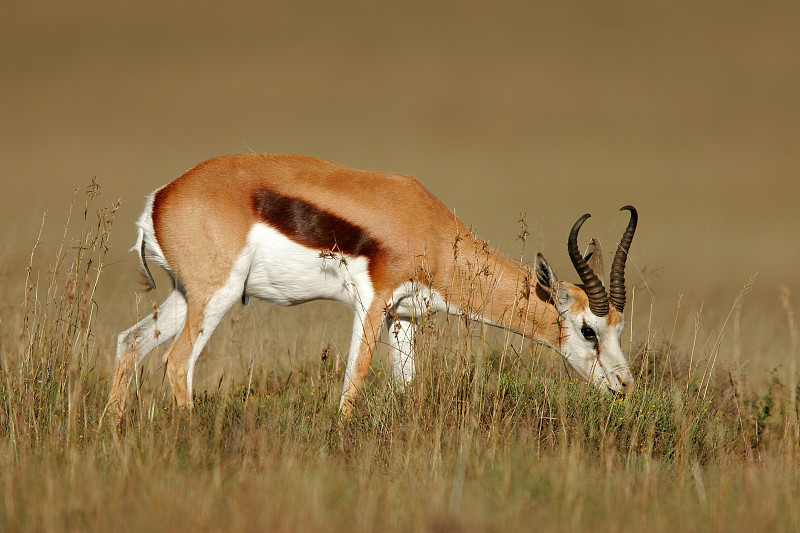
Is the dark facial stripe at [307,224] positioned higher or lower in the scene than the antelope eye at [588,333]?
higher

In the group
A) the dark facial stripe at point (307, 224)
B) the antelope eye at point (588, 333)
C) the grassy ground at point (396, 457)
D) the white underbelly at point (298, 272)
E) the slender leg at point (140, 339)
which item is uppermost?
the dark facial stripe at point (307, 224)

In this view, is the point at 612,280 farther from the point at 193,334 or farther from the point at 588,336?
the point at 193,334

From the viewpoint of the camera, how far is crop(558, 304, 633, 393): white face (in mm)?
6496

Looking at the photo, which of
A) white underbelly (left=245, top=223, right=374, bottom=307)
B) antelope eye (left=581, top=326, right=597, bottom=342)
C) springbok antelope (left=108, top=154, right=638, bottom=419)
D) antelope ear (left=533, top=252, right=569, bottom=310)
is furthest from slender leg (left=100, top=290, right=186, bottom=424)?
antelope eye (left=581, top=326, right=597, bottom=342)

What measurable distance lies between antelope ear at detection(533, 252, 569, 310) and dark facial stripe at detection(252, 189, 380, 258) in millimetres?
1302

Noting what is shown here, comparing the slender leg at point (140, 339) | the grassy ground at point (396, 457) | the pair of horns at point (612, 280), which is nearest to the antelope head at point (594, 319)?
the pair of horns at point (612, 280)

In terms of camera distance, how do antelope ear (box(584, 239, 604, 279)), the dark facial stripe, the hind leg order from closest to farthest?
the hind leg → the dark facial stripe → antelope ear (box(584, 239, 604, 279))

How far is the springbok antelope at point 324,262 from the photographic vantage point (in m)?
6.30

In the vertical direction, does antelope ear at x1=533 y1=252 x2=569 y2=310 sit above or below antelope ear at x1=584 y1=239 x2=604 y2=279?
below

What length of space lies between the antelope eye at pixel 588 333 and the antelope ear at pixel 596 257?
1.87ft

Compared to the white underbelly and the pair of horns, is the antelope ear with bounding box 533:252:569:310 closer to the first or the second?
the pair of horns

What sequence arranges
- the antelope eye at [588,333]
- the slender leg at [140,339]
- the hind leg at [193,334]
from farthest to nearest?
the antelope eye at [588,333], the hind leg at [193,334], the slender leg at [140,339]

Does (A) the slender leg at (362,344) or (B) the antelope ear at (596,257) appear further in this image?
(B) the antelope ear at (596,257)

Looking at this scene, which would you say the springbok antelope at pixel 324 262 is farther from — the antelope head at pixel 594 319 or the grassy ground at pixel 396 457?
the grassy ground at pixel 396 457
